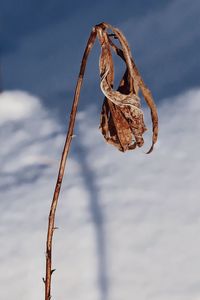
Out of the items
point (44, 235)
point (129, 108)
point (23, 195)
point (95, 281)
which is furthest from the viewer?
point (23, 195)

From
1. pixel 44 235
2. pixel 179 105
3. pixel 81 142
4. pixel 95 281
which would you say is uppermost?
pixel 179 105

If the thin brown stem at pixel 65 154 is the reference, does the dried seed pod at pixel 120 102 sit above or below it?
above

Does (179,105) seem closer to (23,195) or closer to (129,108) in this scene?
(23,195)

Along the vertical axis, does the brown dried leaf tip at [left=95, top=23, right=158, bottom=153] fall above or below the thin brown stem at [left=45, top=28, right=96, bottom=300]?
above

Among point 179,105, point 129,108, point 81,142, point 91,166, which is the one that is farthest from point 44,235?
point 129,108

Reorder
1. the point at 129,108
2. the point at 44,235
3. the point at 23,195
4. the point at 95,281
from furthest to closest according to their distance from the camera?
the point at 23,195
the point at 44,235
the point at 95,281
the point at 129,108

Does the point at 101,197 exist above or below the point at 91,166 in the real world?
below

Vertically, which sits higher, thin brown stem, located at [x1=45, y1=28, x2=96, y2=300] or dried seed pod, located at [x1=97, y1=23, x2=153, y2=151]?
dried seed pod, located at [x1=97, y1=23, x2=153, y2=151]
